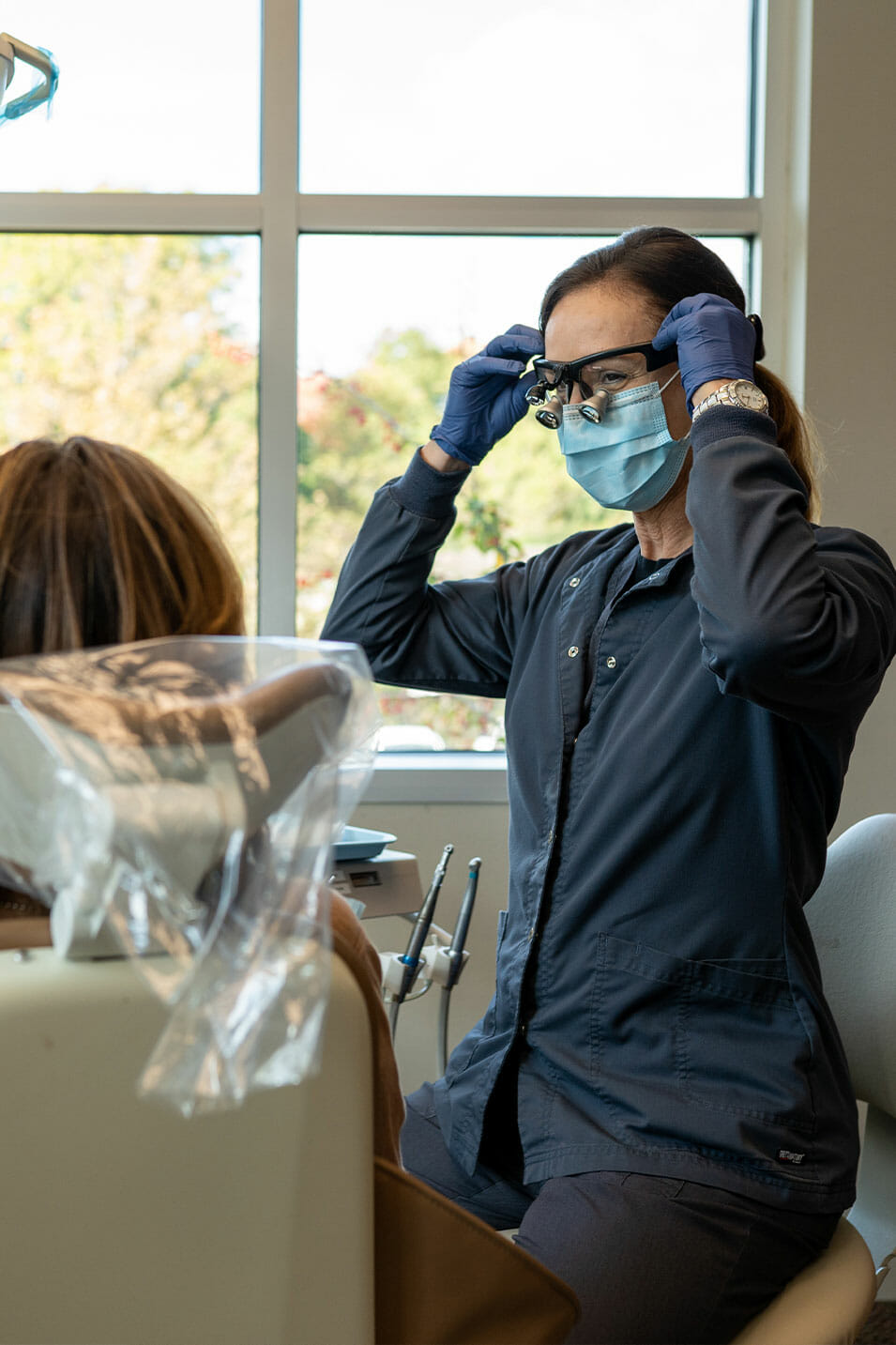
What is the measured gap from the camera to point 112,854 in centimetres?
60

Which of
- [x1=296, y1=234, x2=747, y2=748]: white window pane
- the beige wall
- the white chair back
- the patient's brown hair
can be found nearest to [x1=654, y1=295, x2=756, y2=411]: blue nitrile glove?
the white chair back

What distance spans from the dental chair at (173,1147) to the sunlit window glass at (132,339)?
169 cm

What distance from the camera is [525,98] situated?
229cm

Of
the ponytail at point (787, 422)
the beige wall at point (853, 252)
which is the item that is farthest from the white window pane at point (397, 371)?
the ponytail at point (787, 422)

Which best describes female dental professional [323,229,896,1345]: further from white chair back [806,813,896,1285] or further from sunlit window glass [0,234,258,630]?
sunlit window glass [0,234,258,630]

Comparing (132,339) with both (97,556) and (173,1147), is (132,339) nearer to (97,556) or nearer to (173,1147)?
(97,556)

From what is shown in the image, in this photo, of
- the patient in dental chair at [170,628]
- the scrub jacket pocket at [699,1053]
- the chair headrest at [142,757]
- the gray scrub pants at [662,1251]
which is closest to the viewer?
the chair headrest at [142,757]

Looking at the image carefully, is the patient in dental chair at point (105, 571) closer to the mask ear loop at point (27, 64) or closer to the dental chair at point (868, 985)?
the dental chair at point (868, 985)

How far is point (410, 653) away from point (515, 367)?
40 cm

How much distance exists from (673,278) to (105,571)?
2.88 ft

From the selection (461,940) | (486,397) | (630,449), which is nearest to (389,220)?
(486,397)

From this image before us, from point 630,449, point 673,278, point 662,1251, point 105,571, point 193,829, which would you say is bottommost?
point 662,1251

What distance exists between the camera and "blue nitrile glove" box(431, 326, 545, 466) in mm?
1558

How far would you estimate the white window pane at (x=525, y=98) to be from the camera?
2248 mm
